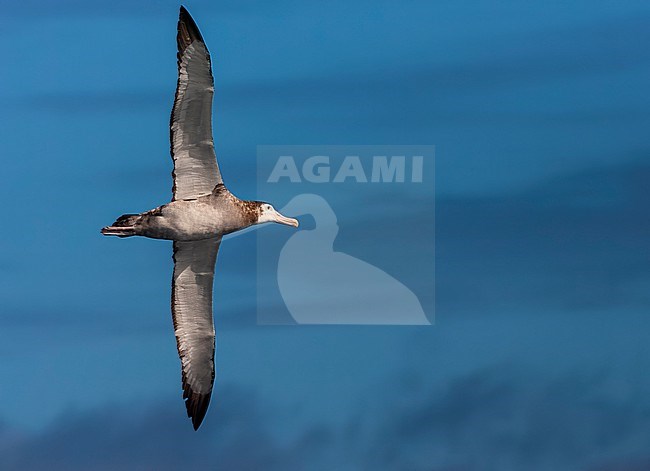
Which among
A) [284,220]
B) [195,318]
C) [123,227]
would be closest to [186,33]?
[123,227]

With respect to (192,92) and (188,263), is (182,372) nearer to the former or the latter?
(188,263)

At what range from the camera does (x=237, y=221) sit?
24125mm

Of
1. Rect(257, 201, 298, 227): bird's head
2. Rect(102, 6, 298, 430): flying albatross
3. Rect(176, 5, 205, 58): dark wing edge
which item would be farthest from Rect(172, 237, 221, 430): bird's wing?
Rect(176, 5, 205, 58): dark wing edge

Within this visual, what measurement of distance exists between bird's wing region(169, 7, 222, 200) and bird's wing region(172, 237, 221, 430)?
1319 millimetres

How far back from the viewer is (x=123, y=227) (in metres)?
23.5

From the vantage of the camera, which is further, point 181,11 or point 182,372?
point 182,372

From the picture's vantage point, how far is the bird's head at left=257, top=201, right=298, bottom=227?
24.6 m

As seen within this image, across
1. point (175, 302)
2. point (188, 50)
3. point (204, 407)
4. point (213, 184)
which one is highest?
point (188, 50)

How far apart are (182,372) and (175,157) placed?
4320 millimetres

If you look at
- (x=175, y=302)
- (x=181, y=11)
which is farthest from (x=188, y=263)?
(x=181, y=11)

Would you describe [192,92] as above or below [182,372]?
above

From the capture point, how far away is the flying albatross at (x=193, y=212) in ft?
76.3

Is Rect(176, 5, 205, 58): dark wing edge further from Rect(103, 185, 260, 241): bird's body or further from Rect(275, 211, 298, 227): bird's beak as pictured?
Rect(275, 211, 298, 227): bird's beak

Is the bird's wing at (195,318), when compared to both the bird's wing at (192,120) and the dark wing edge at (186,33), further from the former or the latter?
the dark wing edge at (186,33)
